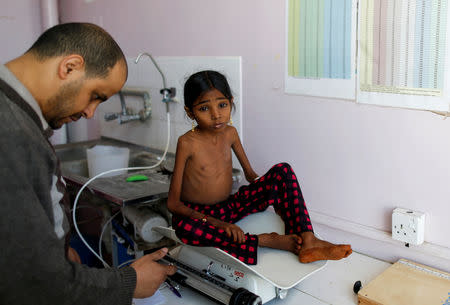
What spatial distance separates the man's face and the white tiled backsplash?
0.91 metres

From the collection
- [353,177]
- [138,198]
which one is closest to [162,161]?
[138,198]

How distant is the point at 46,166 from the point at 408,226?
99cm

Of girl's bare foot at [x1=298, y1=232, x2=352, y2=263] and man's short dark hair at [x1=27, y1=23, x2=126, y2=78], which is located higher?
man's short dark hair at [x1=27, y1=23, x2=126, y2=78]

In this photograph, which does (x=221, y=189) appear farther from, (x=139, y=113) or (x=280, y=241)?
(x=139, y=113)

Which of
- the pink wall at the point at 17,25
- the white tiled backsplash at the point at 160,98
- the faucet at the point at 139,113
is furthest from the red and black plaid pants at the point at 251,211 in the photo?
the pink wall at the point at 17,25

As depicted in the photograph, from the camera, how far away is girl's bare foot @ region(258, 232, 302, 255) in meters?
1.23

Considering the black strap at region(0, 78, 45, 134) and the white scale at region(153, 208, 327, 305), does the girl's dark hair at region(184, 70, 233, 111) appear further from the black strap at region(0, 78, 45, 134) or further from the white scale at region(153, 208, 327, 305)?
the black strap at region(0, 78, 45, 134)

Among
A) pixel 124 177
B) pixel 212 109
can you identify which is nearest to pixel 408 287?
pixel 212 109

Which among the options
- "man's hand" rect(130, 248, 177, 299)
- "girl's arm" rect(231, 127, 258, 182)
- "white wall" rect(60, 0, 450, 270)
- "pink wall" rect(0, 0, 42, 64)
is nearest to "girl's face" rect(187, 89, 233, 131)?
"girl's arm" rect(231, 127, 258, 182)

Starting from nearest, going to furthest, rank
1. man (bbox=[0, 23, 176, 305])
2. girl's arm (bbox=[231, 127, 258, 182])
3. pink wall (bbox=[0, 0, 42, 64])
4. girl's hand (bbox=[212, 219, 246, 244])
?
man (bbox=[0, 23, 176, 305]) < girl's hand (bbox=[212, 219, 246, 244]) < girl's arm (bbox=[231, 127, 258, 182]) < pink wall (bbox=[0, 0, 42, 64])

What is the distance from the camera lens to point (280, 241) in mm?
1243

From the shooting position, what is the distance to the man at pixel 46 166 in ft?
2.20

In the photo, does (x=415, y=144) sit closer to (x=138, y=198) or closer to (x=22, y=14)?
(x=138, y=198)

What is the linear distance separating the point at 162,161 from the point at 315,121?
711 mm
